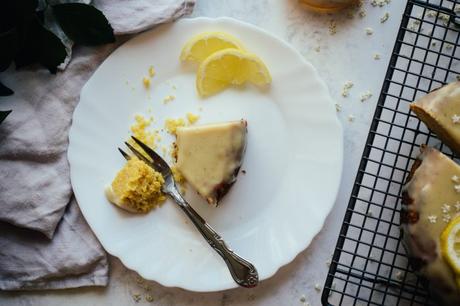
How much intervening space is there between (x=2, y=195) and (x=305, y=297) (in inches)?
41.6

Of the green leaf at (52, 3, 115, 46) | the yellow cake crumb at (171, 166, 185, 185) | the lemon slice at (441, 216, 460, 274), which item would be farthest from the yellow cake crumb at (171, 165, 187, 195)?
the lemon slice at (441, 216, 460, 274)

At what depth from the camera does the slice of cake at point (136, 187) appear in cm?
200

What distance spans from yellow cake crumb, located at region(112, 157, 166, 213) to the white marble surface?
24 centimetres

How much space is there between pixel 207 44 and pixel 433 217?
890mm

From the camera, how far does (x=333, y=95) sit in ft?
6.95

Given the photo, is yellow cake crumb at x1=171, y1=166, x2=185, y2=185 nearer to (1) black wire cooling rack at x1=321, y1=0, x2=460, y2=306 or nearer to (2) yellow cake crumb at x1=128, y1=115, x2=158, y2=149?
(2) yellow cake crumb at x1=128, y1=115, x2=158, y2=149

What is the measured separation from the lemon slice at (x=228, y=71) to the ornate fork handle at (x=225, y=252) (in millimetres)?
371

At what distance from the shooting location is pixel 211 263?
2041mm

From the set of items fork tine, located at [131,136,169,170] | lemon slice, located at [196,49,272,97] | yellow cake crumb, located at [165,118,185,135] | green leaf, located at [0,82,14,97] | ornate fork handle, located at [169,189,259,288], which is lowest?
ornate fork handle, located at [169,189,259,288]

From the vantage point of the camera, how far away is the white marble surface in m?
2.10

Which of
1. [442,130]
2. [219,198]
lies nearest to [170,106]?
[219,198]

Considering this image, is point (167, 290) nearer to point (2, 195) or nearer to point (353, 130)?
point (2, 195)

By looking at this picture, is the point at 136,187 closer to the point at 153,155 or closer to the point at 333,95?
the point at 153,155

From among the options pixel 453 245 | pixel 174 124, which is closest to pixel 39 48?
pixel 174 124
